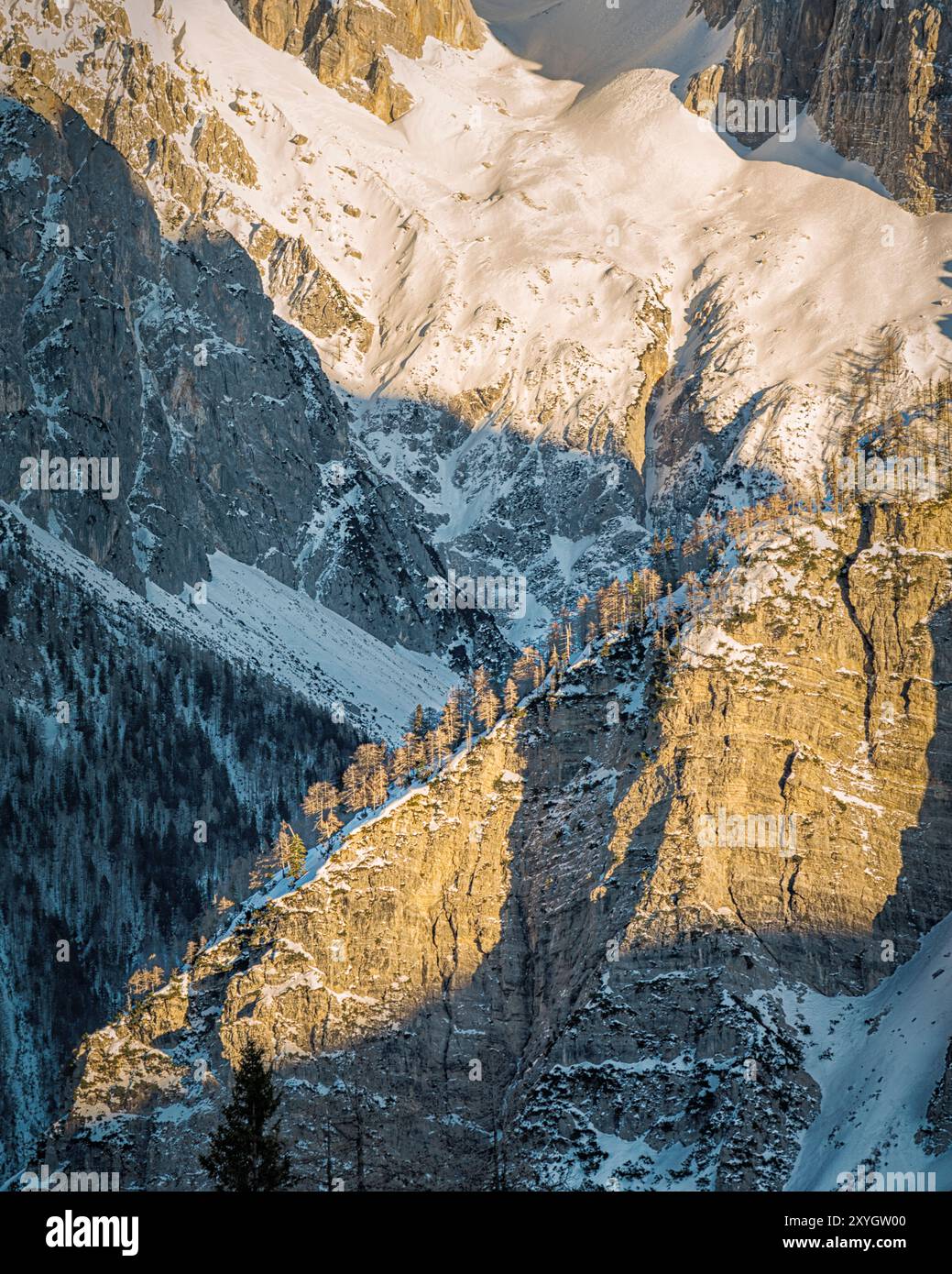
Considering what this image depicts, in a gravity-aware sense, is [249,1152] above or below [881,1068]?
above

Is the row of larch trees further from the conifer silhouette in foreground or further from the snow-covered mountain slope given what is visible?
the conifer silhouette in foreground

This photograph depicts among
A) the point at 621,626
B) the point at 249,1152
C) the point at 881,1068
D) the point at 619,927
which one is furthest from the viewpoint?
the point at 621,626

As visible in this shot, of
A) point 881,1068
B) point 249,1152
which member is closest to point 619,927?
point 881,1068

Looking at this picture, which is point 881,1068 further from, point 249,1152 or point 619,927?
point 249,1152

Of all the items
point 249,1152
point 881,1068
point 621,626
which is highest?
point 621,626

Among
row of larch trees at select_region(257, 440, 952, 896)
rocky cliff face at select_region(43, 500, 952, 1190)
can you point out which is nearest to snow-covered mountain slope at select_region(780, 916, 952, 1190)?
rocky cliff face at select_region(43, 500, 952, 1190)

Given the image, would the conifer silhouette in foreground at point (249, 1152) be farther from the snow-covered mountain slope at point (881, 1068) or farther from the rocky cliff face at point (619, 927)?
the rocky cliff face at point (619, 927)
